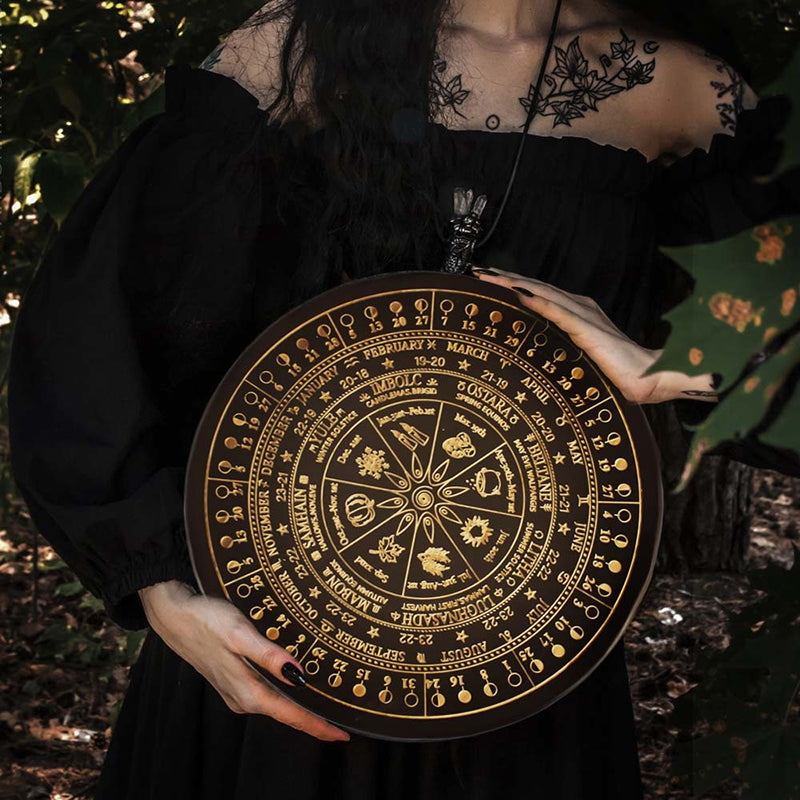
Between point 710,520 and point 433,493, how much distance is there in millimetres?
1997

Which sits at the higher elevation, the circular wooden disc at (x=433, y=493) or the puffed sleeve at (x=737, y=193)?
the puffed sleeve at (x=737, y=193)

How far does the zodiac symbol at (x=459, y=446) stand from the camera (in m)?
1.12

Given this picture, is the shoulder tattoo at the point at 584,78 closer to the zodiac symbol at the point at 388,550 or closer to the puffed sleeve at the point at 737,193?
the puffed sleeve at the point at 737,193

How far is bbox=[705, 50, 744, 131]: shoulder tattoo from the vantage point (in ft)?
4.43

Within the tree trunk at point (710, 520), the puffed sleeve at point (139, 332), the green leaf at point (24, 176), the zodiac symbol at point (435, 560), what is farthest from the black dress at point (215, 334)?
the tree trunk at point (710, 520)

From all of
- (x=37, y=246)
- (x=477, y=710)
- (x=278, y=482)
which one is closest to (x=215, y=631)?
(x=278, y=482)

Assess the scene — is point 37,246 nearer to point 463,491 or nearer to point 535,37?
point 535,37

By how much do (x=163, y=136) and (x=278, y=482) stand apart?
0.44 metres

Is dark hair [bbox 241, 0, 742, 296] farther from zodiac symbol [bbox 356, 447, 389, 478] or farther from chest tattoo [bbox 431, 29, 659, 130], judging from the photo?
zodiac symbol [bbox 356, 447, 389, 478]

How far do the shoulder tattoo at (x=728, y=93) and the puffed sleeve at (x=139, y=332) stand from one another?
557 millimetres

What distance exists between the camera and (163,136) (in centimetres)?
126

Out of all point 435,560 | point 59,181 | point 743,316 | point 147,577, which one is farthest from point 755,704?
point 59,181

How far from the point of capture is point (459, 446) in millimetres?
1121

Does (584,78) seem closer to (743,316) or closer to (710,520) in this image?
(743,316)
